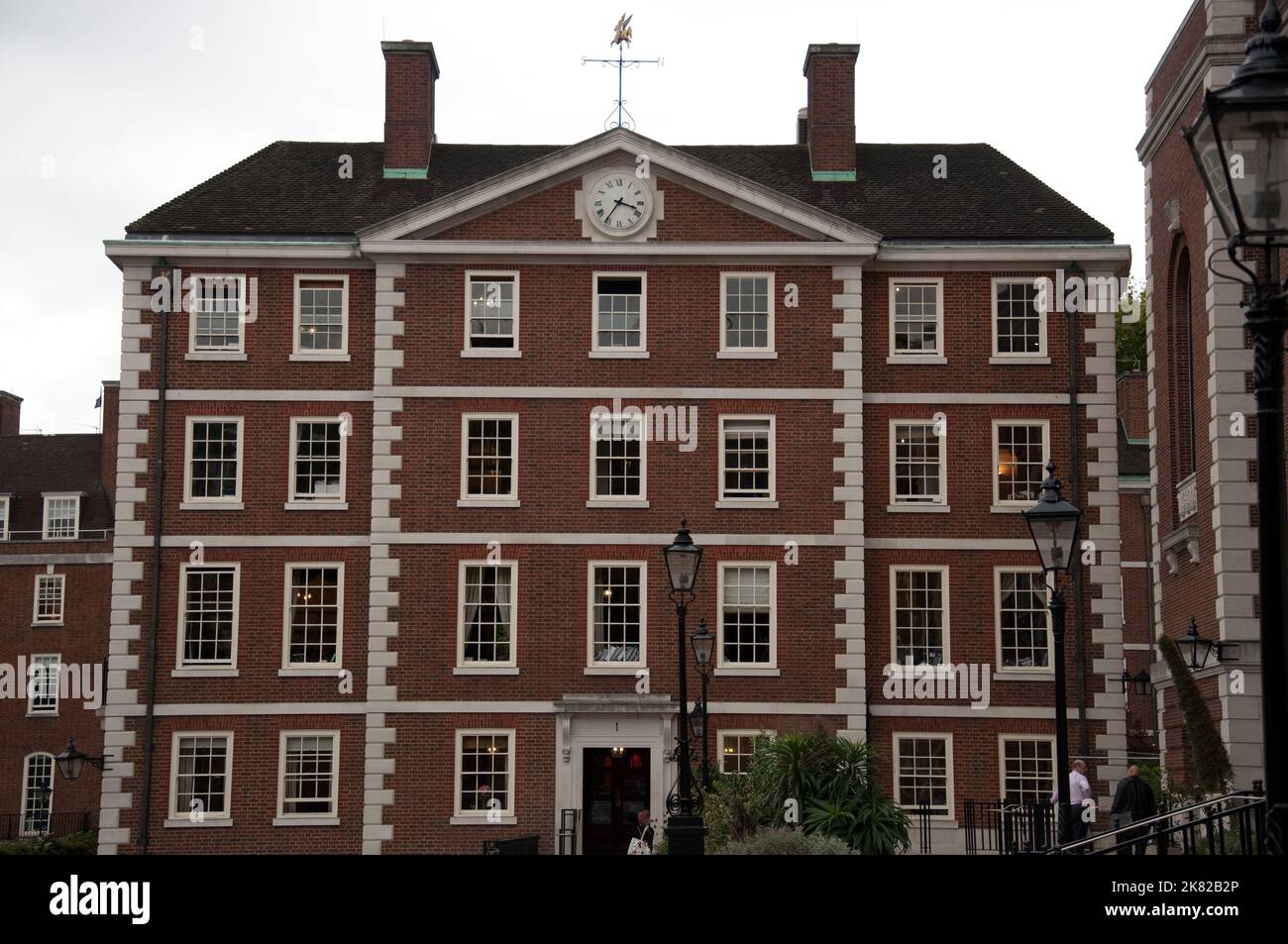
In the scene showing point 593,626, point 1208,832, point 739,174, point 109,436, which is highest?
point 739,174

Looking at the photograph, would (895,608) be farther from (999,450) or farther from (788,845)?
(788,845)

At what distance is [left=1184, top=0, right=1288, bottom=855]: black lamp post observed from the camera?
27.8ft

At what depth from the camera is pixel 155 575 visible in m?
35.2

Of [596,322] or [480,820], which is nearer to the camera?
[480,820]

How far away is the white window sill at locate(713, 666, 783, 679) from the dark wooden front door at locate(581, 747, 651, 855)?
2266 mm

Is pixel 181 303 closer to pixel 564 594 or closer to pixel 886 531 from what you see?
pixel 564 594

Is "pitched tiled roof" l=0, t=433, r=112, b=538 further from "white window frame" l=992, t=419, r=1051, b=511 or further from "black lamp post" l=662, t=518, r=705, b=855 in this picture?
"black lamp post" l=662, t=518, r=705, b=855

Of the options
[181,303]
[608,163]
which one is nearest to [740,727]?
[608,163]

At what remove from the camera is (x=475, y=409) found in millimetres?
35438

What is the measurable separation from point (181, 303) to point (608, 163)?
9860 millimetres

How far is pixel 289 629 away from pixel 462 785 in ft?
16.3

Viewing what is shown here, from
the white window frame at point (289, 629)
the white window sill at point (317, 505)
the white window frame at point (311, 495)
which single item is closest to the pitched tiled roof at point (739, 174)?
the white window frame at point (311, 495)

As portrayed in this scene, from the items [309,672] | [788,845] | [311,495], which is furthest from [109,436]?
[788,845]

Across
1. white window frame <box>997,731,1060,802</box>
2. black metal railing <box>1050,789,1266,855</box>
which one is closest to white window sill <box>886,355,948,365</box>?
white window frame <box>997,731,1060,802</box>
